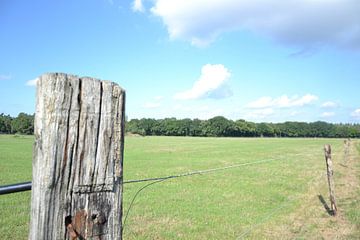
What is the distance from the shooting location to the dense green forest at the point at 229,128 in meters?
144

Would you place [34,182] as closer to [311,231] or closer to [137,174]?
[311,231]

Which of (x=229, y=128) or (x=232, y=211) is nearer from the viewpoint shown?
(x=232, y=211)

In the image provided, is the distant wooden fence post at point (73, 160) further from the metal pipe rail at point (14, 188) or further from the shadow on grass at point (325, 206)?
the shadow on grass at point (325, 206)

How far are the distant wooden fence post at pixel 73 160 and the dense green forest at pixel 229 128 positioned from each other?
436 feet

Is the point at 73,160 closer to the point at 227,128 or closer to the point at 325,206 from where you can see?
the point at 325,206

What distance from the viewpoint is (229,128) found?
146 metres

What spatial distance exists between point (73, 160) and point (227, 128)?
481 ft

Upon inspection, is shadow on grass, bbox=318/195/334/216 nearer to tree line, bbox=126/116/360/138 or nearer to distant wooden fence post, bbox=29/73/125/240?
distant wooden fence post, bbox=29/73/125/240

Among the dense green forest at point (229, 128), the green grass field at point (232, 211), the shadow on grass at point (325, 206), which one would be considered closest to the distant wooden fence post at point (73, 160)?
the green grass field at point (232, 211)

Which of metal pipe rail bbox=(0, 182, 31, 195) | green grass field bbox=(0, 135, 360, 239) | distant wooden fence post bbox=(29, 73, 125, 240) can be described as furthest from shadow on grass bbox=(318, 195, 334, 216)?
distant wooden fence post bbox=(29, 73, 125, 240)

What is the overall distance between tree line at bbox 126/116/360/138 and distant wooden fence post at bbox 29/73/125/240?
438ft

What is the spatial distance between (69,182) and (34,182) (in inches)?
5.7

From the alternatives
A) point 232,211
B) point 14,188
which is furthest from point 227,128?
point 14,188

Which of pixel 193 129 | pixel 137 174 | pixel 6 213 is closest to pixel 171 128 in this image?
pixel 193 129
